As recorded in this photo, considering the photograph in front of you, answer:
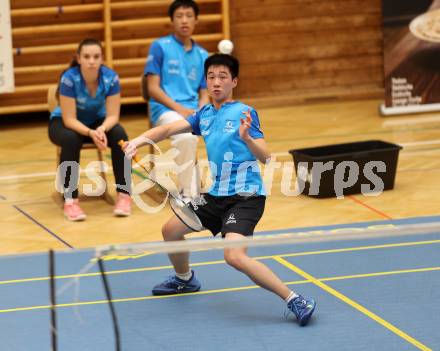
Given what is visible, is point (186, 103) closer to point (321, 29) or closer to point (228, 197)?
point (228, 197)

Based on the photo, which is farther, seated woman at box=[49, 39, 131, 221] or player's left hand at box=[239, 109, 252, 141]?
seated woman at box=[49, 39, 131, 221]

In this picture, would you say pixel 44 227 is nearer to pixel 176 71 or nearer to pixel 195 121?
pixel 176 71

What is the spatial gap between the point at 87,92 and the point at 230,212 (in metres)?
2.97

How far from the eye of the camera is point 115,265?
19.5 feet

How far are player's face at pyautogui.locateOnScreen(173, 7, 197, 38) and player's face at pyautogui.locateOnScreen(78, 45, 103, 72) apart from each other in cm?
80

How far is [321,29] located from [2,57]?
14.1 feet

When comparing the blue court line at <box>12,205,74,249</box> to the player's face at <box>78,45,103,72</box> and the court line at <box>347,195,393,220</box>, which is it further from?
the court line at <box>347,195,393,220</box>

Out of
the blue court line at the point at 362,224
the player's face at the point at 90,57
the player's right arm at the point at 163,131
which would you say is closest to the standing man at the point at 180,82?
the player's face at the point at 90,57

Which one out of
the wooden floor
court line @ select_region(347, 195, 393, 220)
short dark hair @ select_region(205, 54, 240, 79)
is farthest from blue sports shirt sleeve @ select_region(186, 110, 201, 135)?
court line @ select_region(347, 195, 393, 220)

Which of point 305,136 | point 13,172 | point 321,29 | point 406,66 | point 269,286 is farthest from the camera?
point 321,29

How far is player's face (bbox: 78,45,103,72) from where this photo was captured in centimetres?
809

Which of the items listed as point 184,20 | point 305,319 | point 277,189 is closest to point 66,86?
point 184,20

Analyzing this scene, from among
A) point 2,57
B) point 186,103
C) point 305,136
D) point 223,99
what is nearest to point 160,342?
point 223,99

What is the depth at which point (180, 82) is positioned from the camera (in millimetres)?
8742
